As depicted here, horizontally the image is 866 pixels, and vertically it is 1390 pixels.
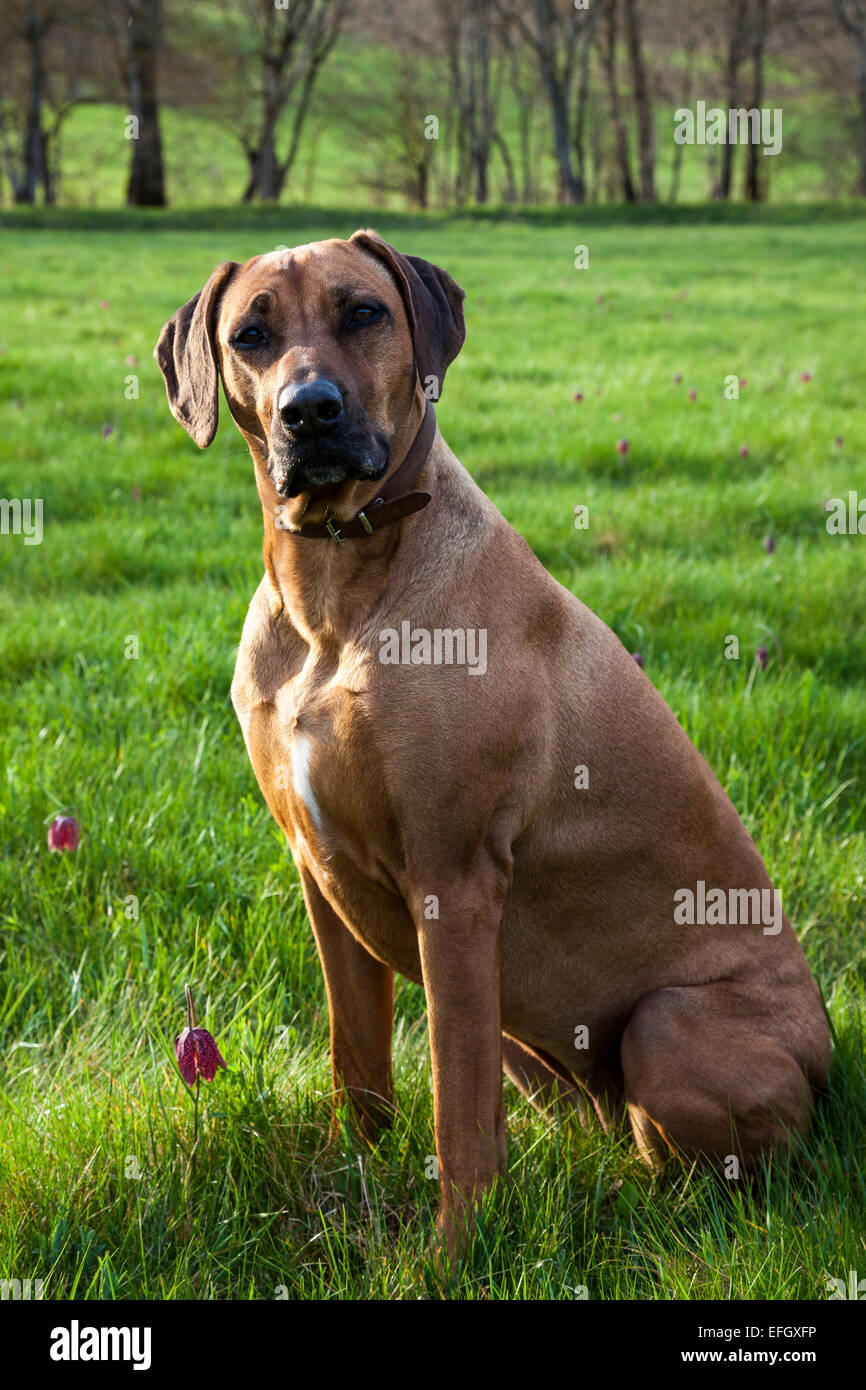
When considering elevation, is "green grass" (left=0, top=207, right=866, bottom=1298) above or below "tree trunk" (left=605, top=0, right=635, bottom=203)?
below

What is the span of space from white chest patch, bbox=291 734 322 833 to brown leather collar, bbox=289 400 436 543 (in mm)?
419

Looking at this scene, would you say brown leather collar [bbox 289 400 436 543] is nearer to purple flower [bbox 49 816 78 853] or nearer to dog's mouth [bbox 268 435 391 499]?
dog's mouth [bbox 268 435 391 499]

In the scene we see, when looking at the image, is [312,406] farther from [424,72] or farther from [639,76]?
[424,72]

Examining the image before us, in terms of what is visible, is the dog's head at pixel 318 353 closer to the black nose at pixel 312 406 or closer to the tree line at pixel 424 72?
the black nose at pixel 312 406

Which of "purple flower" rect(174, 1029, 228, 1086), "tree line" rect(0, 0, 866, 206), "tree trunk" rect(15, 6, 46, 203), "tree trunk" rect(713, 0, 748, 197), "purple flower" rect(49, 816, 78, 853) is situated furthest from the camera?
"tree trunk" rect(713, 0, 748, 197)

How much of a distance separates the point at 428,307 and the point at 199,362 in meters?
0.52

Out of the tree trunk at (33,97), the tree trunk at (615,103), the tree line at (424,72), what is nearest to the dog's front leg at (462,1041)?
the tree line at (424,72)

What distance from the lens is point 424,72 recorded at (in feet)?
164

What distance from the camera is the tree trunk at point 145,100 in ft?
88.2

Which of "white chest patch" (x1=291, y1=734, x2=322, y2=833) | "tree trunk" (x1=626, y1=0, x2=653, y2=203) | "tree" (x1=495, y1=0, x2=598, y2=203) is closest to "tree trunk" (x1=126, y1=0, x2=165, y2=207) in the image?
"tree" (x1=495, y1=0, x2=598, y2=203)

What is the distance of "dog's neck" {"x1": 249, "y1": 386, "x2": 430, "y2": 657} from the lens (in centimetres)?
232

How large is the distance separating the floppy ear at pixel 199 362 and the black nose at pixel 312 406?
363 millimetres

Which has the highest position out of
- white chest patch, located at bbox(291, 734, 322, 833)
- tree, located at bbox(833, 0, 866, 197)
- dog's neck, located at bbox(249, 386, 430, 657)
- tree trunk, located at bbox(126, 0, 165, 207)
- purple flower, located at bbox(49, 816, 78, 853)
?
tree, located at bbox(833, 0, 866, 197)

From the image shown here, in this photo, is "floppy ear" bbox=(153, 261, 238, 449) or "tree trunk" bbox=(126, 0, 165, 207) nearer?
"floppy ear" bbox=(153, 261, 238, 449)
